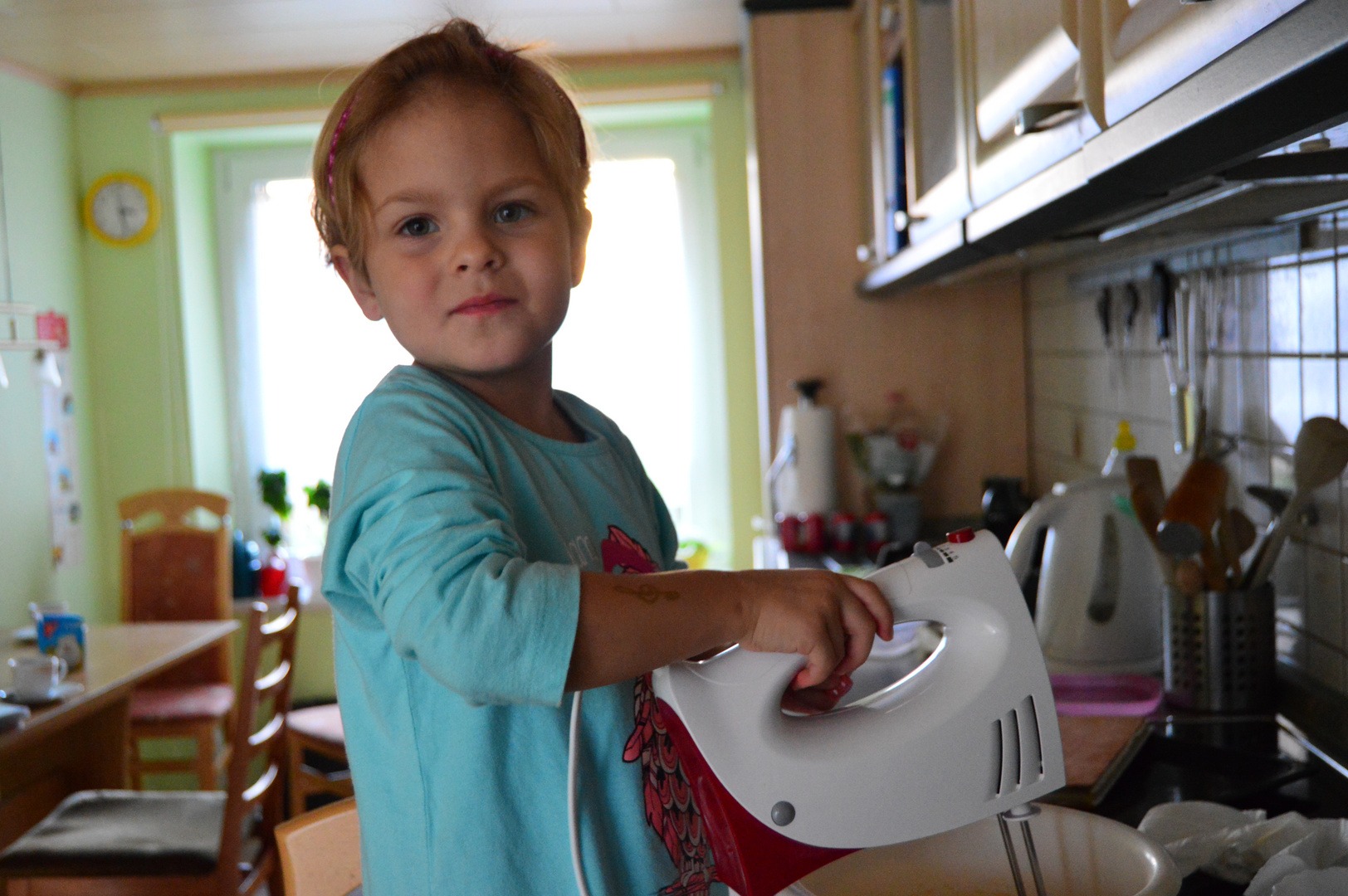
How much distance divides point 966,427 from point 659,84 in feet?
5.62

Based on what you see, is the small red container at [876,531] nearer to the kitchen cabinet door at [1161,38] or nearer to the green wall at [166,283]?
the green wall at [166,283]

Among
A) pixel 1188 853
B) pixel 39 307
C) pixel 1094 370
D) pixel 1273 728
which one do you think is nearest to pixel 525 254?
pixel 1188 853

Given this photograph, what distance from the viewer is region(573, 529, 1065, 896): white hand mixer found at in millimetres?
598

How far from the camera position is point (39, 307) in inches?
137

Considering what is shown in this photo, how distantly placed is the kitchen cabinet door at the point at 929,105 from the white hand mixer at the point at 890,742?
0.96 metres

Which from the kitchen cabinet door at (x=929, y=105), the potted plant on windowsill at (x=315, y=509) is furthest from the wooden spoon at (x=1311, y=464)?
the potted plant on windowsill at (x=315, y=509)

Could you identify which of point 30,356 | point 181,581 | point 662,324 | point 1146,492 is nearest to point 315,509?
point 181,581

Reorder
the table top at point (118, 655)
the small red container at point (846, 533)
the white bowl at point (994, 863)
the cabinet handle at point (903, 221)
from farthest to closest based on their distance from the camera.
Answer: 1. the small red container at point (846, 533)
2. the table top at point (118, 655)
3. the cabinet handle at point (903, 221)
4. the white bowl at point (994, 863)

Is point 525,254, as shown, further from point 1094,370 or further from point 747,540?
point 747,540

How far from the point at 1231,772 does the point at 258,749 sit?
1983mm

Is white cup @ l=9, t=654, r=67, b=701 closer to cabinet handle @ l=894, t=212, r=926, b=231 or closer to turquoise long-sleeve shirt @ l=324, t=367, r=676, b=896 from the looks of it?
turquoise long-sleeve shirt @ l=324, t=367, r=676, b=896

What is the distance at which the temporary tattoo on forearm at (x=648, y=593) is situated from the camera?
59cm

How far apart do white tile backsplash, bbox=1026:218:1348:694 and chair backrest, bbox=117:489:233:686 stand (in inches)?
104

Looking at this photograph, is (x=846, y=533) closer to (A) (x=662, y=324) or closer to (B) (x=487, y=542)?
(A) (x=662, y=324)
